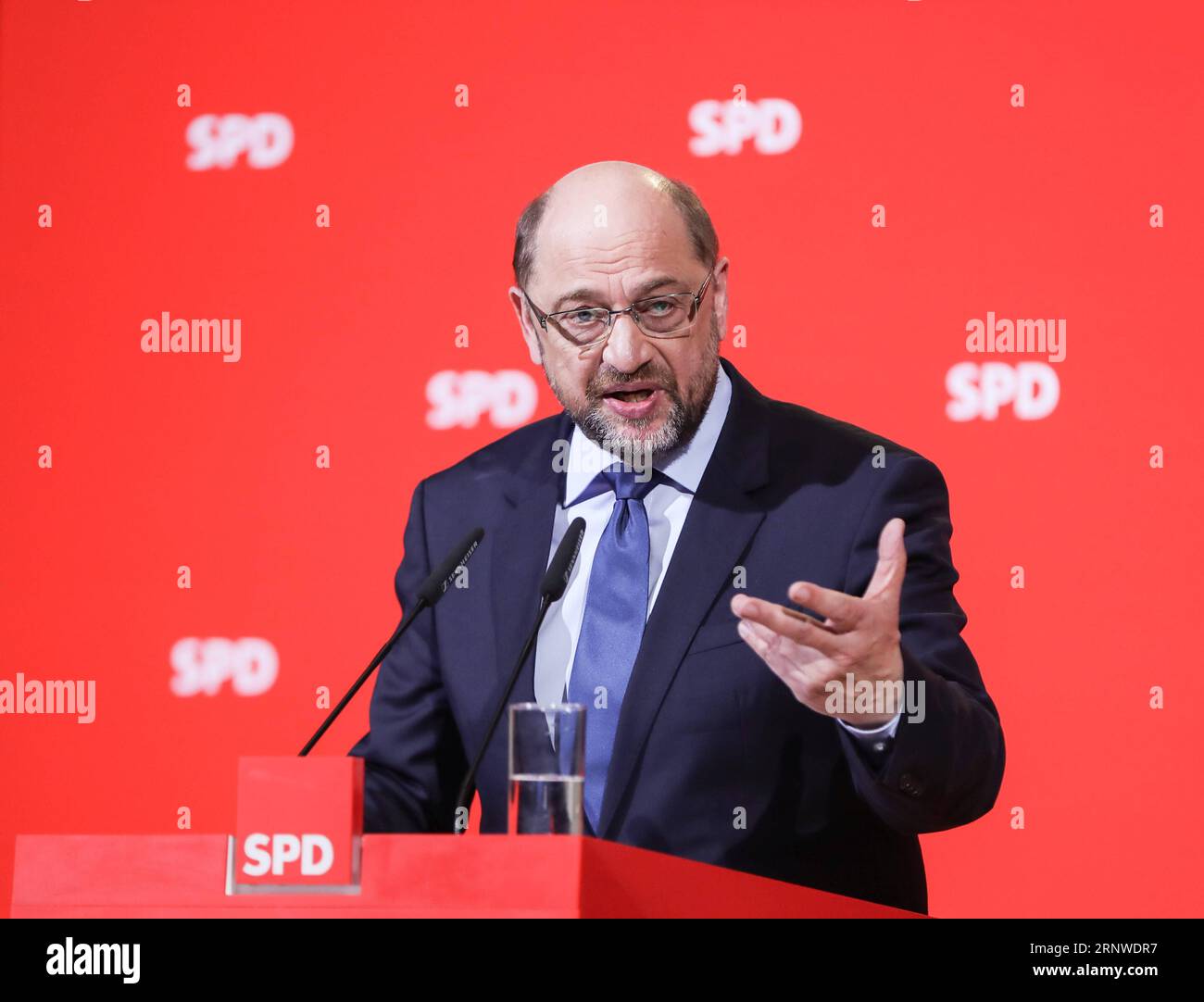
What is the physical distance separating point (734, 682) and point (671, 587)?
150mm

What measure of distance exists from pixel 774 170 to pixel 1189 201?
2.39 ft

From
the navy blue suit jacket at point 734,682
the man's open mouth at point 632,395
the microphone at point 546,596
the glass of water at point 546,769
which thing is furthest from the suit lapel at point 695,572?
the glass of water at point 546,769

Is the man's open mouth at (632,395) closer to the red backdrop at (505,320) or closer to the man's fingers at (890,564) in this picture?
the red backdrop at (505,320)

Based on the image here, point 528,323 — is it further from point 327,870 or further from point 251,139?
point 327,870

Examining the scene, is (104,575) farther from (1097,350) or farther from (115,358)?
(1097,350)

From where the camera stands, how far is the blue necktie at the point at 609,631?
2.14 meters

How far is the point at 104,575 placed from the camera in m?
3.16

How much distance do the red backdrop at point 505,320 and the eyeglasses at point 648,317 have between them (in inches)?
23.8

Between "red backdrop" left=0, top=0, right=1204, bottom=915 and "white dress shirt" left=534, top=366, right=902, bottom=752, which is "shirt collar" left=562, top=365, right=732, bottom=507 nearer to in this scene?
"white dress shirt" left=534, top=366, right=902, bottom=752

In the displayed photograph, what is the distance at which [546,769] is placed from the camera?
1.59 m

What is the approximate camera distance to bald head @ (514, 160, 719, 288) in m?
2.38

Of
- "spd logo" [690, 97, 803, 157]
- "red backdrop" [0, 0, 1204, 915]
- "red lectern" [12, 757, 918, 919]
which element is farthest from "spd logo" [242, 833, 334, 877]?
"spd logo" [690, 97, 803, 157]

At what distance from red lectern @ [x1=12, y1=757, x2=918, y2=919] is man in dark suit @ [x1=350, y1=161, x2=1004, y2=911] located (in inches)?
20.2
